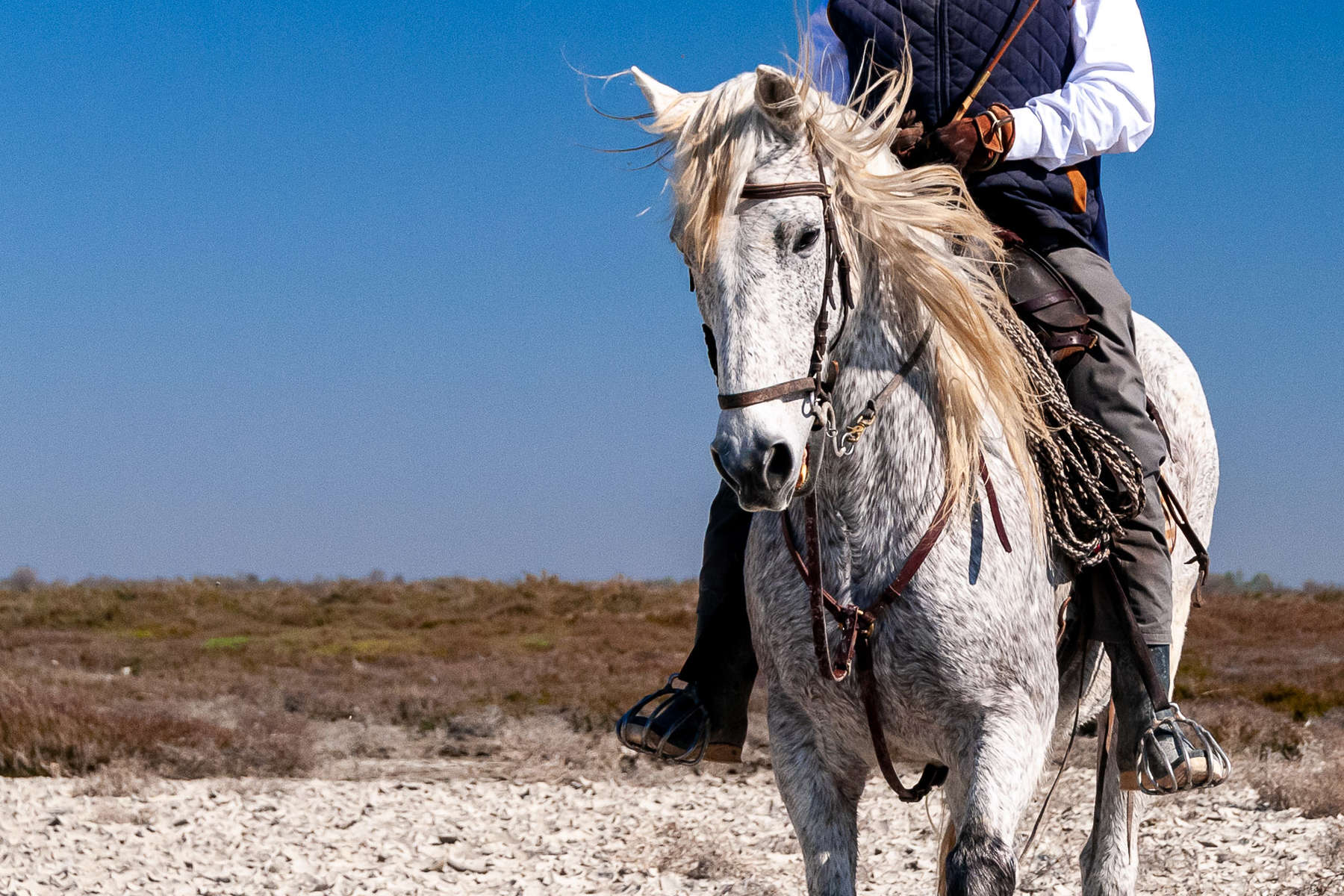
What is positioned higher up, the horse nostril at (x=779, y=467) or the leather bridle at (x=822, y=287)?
the leather bridle at (x=822, y=287)

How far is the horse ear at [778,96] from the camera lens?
2.89 meters

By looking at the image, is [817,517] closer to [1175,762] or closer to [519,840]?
[1175,762]

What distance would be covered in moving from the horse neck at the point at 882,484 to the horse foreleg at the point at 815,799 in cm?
46

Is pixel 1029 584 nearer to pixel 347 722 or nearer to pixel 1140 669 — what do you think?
pixel 1140 669

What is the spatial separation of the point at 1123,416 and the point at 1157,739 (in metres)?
0.99

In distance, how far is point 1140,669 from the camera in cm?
365

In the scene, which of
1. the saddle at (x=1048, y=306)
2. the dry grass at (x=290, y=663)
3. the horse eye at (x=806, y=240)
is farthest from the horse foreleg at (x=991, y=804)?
the dry grass at (x=290, y=663)

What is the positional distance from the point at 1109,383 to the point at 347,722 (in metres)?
12.8

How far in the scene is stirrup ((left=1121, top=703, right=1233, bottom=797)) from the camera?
3.58 m

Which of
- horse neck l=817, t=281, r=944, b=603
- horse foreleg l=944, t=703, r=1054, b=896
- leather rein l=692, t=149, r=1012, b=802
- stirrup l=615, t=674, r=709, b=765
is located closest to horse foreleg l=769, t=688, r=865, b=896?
leather rein l=692, t=149, r=1012, b=802

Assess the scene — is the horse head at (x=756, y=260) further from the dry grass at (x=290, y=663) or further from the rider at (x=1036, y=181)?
the dry grass at (x=290, y=663)

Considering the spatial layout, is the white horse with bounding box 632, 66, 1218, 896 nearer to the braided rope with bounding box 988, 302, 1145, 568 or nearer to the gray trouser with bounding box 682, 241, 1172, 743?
the braided rope with bounding box 988, 302, 1145, 568

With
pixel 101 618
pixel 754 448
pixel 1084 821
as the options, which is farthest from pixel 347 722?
pixel 101 618

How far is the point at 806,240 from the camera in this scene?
111 inches
